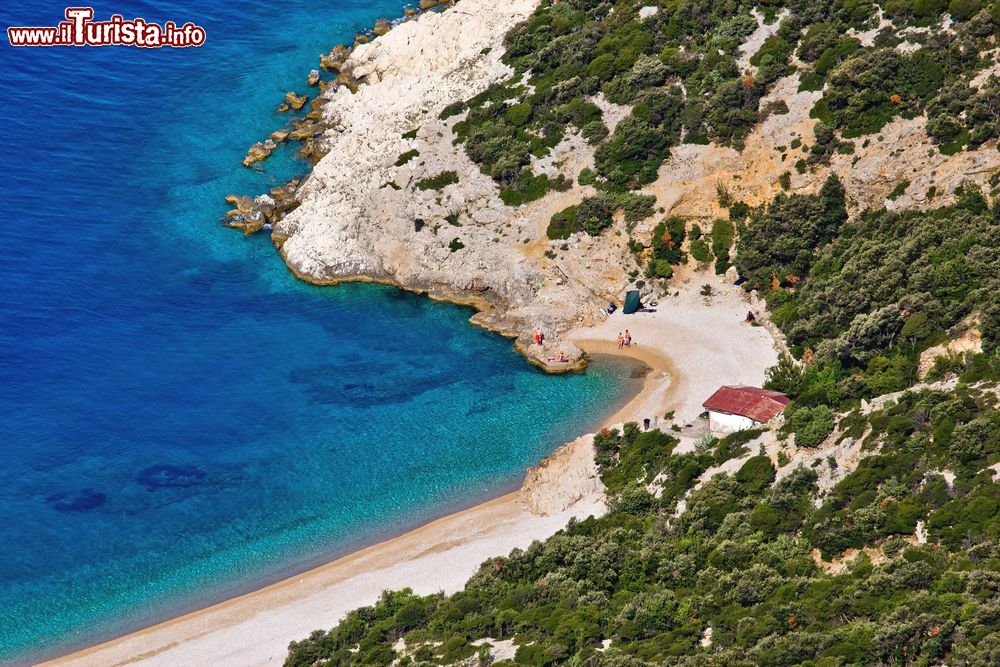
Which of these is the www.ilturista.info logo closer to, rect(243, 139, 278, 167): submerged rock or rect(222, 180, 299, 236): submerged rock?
rect(243, 139, 278, 167): submerged rock

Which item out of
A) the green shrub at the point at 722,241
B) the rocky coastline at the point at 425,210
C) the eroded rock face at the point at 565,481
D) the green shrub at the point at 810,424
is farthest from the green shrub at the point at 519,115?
the green shrub at the point at 810,424

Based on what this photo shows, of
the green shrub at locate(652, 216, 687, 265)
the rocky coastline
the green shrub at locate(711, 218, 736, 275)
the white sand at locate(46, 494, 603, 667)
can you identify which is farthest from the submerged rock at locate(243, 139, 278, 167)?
the white sand at locate(46, 494, 603, 667)

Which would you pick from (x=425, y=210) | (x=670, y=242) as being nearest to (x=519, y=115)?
(x=425, y=210)

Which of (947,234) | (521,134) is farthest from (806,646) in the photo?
(521,134)

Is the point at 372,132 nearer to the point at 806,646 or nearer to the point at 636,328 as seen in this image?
the point at 636,328

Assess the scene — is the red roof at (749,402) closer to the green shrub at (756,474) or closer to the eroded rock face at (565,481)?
the green shrub at (756,474)

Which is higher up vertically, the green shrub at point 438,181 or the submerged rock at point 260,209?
the submerged rock at point 260,209

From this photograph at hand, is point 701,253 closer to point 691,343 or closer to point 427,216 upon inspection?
point 691,343
